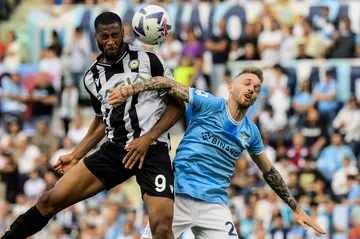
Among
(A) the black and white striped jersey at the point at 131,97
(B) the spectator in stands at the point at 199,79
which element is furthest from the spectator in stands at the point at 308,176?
(A) the black and white striped jersey at the point at 131,97

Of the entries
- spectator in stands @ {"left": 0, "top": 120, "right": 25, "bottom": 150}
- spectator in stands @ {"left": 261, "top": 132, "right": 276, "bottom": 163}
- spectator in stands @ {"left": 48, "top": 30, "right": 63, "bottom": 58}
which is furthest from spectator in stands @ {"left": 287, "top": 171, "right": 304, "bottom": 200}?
spectator in stands @ {"left": 48, "top": 30, "right": 63, "bottom": 58}

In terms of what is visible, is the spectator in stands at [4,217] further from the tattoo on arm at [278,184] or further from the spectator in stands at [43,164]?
the tattoo on arm at [278,184]

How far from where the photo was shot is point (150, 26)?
32.8 ft

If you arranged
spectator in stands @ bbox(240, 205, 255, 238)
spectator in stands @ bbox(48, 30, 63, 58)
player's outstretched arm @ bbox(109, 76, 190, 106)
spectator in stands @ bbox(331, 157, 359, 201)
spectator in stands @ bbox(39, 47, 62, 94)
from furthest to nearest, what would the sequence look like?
1. spectator in stands @ bbox(48, 30, 63, 58)
2. spectator in stands @ bbox(39, 47, 62, 94)
3. spectator in stands @ bbox(331, 157, 359, 201)
4. spectator in stands @ bbox(240, 205, 255, 238)
5. player's outstretched arm @ bbox(109, 76, 190, 106)

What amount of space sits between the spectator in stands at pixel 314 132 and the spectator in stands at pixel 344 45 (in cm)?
206

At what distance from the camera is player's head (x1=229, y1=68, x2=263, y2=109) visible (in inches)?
404

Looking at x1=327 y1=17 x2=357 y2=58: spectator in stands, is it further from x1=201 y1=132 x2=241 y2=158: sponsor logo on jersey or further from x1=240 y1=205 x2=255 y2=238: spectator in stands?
x1=201 y1=132 x2=241 y2=158: sponsor logo on jersey

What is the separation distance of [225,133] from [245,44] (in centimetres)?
1064

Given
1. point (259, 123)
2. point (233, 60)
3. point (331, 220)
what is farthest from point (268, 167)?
point (233, 60)

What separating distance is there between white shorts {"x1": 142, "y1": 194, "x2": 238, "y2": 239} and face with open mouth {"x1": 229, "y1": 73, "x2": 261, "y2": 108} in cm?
102

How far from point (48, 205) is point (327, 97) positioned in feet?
32.9

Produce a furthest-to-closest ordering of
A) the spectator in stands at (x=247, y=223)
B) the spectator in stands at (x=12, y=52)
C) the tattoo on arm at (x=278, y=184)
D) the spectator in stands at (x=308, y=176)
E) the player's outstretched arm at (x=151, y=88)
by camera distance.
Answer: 1. the spectator in stands at (x=12, y=52)
2. the spectator in stands at (x=308, y=176)
3. the spectator in stands at (x=247, y=223)
4. the tattoo on arm at (x=278, y=184)
5. the player's outstretched arm at (x=151, y=88)

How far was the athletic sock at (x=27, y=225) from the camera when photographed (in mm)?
A: 10297

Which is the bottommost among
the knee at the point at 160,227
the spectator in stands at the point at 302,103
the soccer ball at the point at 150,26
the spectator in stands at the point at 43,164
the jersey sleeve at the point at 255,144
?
the spectator in stands at the point at 43,164
